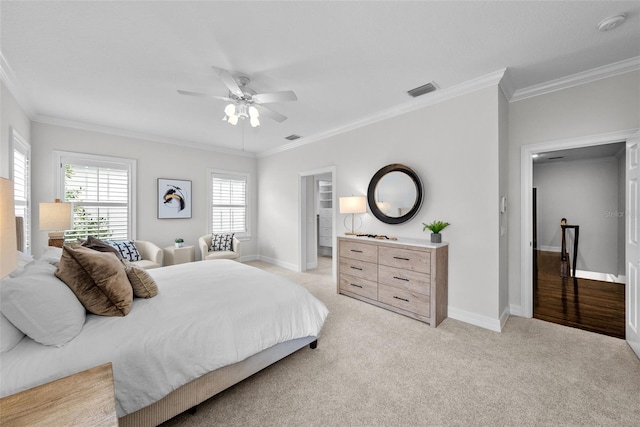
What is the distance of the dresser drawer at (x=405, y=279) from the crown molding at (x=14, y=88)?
432 cm

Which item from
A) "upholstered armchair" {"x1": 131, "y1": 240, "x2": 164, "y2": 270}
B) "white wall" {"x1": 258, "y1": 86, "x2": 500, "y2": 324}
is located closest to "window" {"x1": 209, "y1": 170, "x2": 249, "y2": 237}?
"upholstered armchair" {"x1": 131, "y1": 240, "x2": 164, "y2": 270}

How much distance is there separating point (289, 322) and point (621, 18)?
330 centimetres

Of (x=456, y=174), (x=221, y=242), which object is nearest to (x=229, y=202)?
(x=221, y=242)

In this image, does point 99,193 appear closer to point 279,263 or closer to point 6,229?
point 279,263

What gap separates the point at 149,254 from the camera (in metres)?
4.38

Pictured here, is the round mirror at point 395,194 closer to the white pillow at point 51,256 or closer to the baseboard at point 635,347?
the baseboard at point 635,347

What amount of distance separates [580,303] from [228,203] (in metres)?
6.18

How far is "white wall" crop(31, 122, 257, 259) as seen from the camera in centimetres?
386

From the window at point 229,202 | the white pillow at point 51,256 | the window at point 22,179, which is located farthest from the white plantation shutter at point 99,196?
the white pillow at point 51,256

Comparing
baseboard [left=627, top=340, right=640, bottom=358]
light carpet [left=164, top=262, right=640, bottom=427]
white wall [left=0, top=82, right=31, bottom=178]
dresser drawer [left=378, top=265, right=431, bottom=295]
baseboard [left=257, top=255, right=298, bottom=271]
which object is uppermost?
white wall [left=0, top=82, right=31, bottom=178]

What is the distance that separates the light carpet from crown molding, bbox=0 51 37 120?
3484mm

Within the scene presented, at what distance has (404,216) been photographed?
345cm

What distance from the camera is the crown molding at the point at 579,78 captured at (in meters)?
2.43

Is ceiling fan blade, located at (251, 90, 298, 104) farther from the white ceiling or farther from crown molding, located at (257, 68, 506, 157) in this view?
crown molding, located at (257, 68, 506, 157)
